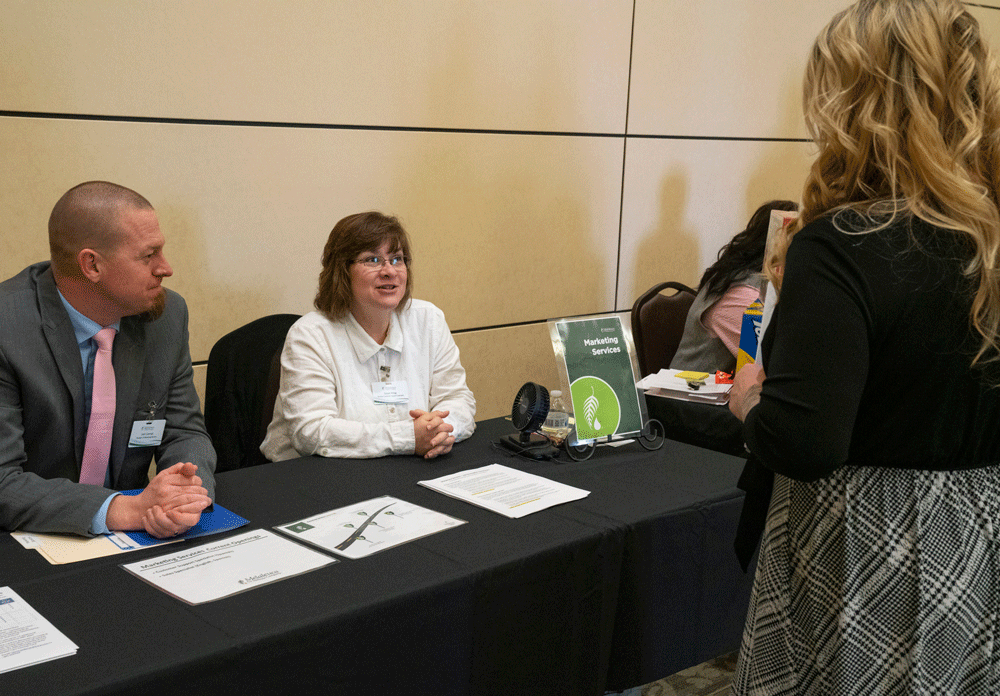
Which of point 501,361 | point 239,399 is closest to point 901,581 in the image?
point 239,399

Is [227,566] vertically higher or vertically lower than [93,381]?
lower

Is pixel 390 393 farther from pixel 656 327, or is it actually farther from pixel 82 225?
pixel 656 327

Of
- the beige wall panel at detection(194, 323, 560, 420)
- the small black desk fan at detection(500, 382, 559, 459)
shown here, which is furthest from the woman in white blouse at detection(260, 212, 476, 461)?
the beige wall panel at detection(194, 323, 560, 420)

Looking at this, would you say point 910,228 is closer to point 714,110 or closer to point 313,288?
point 313,288

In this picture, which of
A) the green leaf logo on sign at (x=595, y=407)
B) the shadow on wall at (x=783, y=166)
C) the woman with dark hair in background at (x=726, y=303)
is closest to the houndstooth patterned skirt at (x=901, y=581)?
the green leaf logo on sign at (x=595, y=407)

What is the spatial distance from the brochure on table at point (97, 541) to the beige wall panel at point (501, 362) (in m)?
2.05

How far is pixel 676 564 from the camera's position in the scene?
6.10 feet

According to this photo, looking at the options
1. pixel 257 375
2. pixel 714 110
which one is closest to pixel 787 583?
pixel 257 375

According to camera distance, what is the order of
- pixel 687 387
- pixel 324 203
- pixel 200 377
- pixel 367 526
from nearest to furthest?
pixel 367 526 < pixel 687 387 < pixel 200 377 < pixel 324 203

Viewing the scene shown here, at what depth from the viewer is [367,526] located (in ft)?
5.47

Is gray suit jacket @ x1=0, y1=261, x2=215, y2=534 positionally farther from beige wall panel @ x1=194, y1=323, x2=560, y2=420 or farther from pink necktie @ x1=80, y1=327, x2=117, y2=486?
beige wall panel @ x1=194, y1=323, x2=560, y2=420

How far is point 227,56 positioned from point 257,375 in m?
1.08

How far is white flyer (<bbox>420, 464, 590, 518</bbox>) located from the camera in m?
1.82

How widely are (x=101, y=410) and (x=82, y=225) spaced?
0.40 meters
